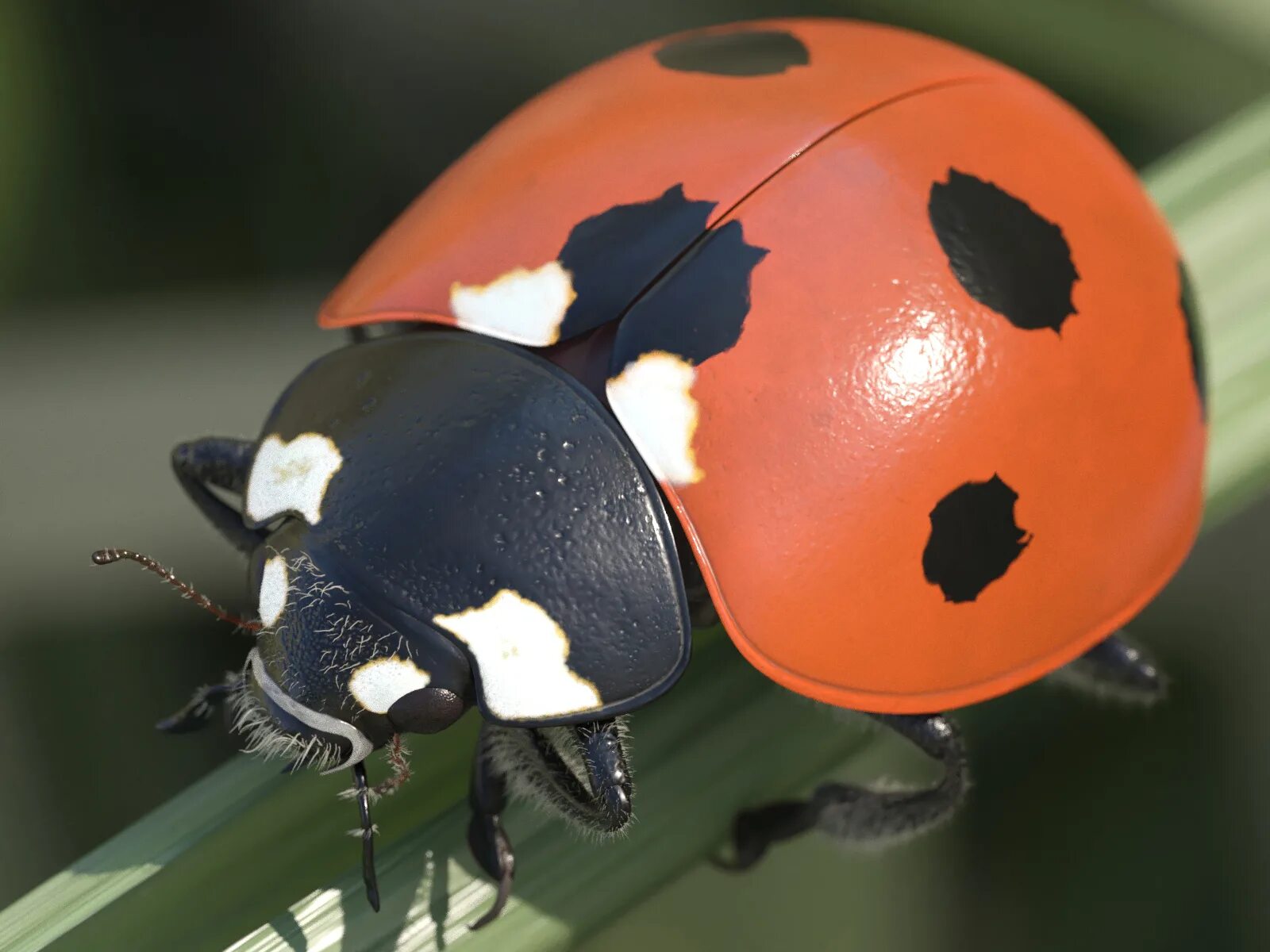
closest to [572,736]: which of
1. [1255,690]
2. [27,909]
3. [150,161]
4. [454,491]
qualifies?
[454,491]

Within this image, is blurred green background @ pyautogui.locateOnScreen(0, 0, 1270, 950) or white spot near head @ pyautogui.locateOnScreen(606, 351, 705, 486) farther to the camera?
blurred green background @ pyautogui.locateOnScreen(0, 0, 1270, 950)

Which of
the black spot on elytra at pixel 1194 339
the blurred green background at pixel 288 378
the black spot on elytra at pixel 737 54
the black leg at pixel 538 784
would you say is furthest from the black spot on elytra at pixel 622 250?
the blurred green background at pixel 288 378

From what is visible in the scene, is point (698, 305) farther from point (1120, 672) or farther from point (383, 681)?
point (1120, 672)

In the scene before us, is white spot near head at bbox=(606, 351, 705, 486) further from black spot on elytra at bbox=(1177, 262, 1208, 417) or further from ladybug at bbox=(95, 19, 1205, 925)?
black spot on elytra at bbox=(1177, 262, 1208, 417)

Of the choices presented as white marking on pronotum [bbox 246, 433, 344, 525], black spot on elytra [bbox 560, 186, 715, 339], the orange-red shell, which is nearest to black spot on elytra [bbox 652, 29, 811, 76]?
the orange-red shell

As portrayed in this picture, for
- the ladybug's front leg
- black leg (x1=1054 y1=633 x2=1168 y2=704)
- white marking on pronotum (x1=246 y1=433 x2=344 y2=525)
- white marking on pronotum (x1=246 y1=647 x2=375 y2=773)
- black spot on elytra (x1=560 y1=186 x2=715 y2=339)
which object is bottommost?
black leg (x1=1054 y1=633 x2=1168 y2=704)

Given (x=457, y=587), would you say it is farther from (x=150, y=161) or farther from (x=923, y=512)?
(x=150, y=161)
